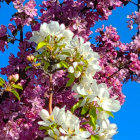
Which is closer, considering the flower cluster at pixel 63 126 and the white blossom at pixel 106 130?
the flower cluster at pixel 63 126

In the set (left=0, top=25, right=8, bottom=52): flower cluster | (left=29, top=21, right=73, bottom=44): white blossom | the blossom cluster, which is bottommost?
the blossom cluster

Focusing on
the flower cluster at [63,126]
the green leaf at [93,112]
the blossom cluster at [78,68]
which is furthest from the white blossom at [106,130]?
the flower cluster at [63,126]

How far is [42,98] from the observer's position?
4.42 m

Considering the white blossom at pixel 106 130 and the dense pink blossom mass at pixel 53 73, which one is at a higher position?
the dense pink blossom mass at pixel 53 73

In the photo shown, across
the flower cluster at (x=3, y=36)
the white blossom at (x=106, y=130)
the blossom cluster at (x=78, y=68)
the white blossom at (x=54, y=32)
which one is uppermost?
the flower cluster at (x=3, y=36)

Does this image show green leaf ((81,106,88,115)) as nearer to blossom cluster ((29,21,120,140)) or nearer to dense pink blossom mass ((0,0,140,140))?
blossom cluster ((29,21,120,140))

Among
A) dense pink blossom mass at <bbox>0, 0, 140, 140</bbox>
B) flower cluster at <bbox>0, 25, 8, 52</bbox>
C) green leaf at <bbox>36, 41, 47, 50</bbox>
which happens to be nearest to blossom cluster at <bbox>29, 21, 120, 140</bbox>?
green leaf at <bbox>36, 41, 47, 50</bbox>

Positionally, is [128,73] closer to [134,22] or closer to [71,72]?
[134,22]

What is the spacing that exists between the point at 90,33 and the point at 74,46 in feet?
6.33

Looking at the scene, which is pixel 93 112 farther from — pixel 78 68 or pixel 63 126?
pixel 78 68

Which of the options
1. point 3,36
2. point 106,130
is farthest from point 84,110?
point 3,36

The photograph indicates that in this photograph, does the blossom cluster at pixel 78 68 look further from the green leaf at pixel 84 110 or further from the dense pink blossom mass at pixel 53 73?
the dense pink blossom mass at pixel 53 73

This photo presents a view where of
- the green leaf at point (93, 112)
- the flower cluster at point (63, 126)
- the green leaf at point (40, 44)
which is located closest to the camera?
the flower cluster at point (63, 126)

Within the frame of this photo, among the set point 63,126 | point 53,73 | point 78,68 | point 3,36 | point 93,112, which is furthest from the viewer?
point 3,36
